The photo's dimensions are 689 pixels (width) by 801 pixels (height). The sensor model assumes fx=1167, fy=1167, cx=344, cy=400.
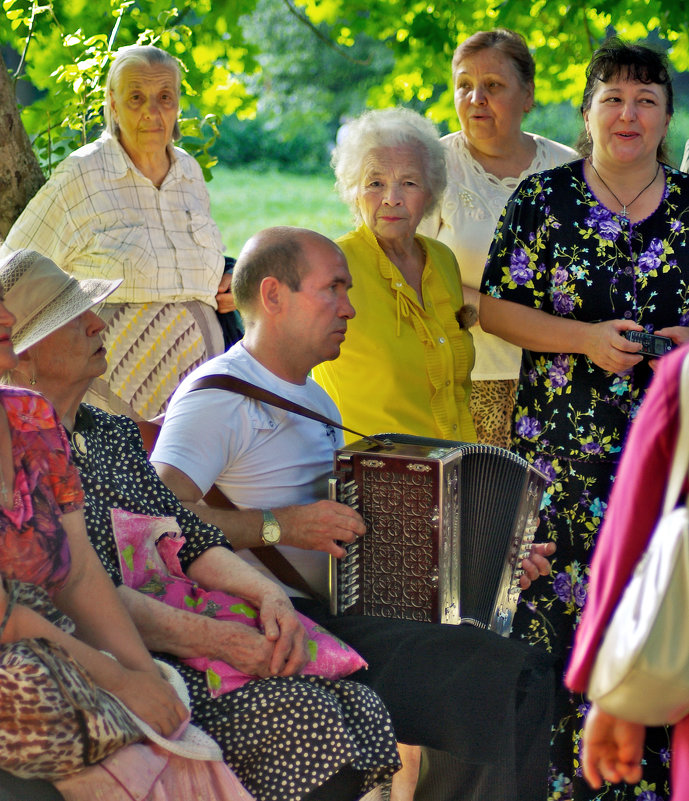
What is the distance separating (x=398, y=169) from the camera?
12.8ft

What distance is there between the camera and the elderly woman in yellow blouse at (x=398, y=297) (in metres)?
3.68

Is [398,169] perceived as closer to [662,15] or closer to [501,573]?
[501,573]

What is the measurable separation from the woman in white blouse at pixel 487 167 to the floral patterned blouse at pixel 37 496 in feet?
7.55

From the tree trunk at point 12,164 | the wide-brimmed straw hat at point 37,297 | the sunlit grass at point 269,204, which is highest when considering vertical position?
the tree trunk at point 12,164

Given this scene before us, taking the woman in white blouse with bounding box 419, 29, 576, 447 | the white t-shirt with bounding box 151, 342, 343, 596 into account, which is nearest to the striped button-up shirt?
the woman in white blouse with bounding box 419, 29, 576, 447

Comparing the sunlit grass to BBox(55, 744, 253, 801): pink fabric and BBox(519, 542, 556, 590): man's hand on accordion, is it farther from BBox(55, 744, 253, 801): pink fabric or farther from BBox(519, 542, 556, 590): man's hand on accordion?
BBox(55, 744, 253, 801): pink fabric

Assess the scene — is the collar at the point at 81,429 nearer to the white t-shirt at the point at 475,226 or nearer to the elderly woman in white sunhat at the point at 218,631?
the elderly woman in white sunhat at the point at 218,631

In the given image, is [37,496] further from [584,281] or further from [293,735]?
[584,281]

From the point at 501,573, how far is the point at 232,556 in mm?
760

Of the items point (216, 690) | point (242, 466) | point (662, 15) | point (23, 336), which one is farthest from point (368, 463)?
point (662, 15)

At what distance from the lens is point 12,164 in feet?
14.4

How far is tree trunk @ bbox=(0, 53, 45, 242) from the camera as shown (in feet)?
14.0

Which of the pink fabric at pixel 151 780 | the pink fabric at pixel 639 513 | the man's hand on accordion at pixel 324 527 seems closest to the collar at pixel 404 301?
the man's hand on accordion at pixel 324 527

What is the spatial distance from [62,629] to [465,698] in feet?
3.12
